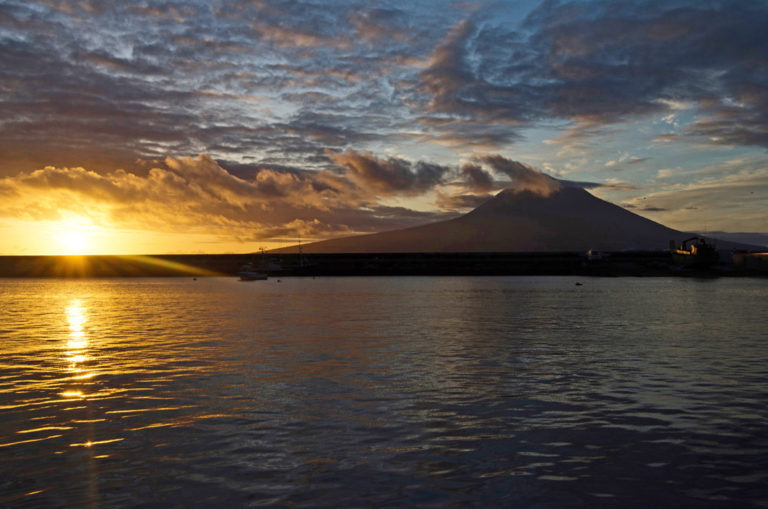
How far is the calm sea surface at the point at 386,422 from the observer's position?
12.1 meters

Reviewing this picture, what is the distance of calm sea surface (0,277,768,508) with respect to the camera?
1207 cm

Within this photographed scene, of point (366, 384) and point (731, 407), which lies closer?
point (731, 407)

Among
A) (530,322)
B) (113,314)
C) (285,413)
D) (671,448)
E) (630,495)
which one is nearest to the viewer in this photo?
(630,495)

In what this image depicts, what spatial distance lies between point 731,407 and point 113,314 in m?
57.3

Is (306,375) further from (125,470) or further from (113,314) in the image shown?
(113,314)

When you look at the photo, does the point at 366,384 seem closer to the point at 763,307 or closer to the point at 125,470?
the point at 125,470

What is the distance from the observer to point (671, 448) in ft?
48.0

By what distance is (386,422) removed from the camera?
17312 millimetres

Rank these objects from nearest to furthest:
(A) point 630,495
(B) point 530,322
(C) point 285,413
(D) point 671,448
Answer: (A) point 630,495
(D) point 671,448
(C) point 285,413
(B) point 530,322

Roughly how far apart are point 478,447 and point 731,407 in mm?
8815

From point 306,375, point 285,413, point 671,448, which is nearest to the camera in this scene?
point 671,448

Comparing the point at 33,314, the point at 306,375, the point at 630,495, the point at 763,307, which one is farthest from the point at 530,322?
the point at 33,314

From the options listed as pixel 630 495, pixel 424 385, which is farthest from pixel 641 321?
pixel 630 495

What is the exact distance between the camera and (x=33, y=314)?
6481cm
